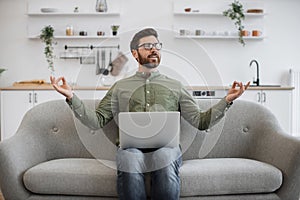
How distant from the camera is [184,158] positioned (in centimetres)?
282


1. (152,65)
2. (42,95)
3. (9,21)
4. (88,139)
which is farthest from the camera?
(9,21)

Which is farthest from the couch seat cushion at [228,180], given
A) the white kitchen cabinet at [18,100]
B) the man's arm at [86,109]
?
the white kitchen cabinet at [18,100]

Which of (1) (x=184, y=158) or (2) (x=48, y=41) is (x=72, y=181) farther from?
(2) (x=48, y=41)

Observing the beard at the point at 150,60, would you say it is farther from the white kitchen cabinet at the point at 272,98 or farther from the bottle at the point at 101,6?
the bottle at the point at 101,6

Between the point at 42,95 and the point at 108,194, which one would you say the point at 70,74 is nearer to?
the point at 42,95

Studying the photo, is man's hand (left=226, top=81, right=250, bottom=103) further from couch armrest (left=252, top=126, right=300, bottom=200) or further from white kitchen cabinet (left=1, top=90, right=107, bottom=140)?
white kitchen cabinet (left=1, top=90, right=107, bottom=140)

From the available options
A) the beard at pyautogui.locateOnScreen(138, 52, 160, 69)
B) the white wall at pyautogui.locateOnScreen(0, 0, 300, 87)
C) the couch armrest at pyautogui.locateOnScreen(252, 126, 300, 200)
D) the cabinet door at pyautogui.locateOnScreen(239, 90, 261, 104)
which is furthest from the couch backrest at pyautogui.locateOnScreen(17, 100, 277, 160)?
the white wall at pyautogui.locateOnScreen(0, 0, 300, 87)

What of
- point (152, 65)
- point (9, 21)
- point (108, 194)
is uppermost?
point (9, 21)

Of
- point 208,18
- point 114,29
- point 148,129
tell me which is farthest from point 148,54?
point 208,18

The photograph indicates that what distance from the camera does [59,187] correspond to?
244 cm

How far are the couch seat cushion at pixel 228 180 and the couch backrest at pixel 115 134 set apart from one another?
38 cm

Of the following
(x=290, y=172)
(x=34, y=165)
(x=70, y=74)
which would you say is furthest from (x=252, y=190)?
(x=70, y=74)

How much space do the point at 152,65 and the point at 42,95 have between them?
2.50m

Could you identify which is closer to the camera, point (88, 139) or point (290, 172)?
point (290, 172)
